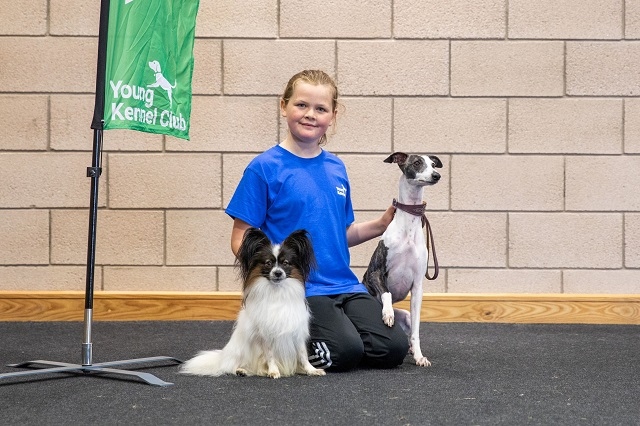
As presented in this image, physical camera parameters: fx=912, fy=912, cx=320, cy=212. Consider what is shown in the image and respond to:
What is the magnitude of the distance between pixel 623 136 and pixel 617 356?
1.64 m

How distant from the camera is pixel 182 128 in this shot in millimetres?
3395

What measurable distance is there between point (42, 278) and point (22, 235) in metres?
0.26

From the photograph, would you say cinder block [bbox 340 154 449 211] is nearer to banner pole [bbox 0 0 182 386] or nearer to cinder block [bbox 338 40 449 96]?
cinder block [bbox 338 40 449 96]

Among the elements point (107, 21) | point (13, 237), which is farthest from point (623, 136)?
point (13, 237)

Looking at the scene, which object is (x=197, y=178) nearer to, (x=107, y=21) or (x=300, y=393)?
(x=107, y=21)

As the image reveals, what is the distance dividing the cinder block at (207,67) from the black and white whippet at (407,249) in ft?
5.69

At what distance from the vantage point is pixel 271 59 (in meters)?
4.99

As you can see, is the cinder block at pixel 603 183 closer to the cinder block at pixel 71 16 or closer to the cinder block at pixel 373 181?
the cinder block at pixel 373 181

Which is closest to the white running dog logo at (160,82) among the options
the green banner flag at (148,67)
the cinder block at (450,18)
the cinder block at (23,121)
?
the green banner flag at (148,67)

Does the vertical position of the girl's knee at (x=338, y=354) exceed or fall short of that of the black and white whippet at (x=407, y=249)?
it falls short

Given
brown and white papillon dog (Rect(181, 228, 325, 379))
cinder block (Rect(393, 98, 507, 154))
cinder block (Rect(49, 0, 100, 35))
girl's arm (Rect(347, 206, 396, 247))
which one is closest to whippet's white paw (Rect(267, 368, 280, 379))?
brown and white papillon dog (Rect(181, 228, 325, 379))

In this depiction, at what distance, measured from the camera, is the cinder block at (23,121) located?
4.96 meters

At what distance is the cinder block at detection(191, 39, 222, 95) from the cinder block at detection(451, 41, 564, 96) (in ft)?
4.21

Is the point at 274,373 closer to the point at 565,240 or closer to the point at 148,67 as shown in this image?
the point at 148,67
